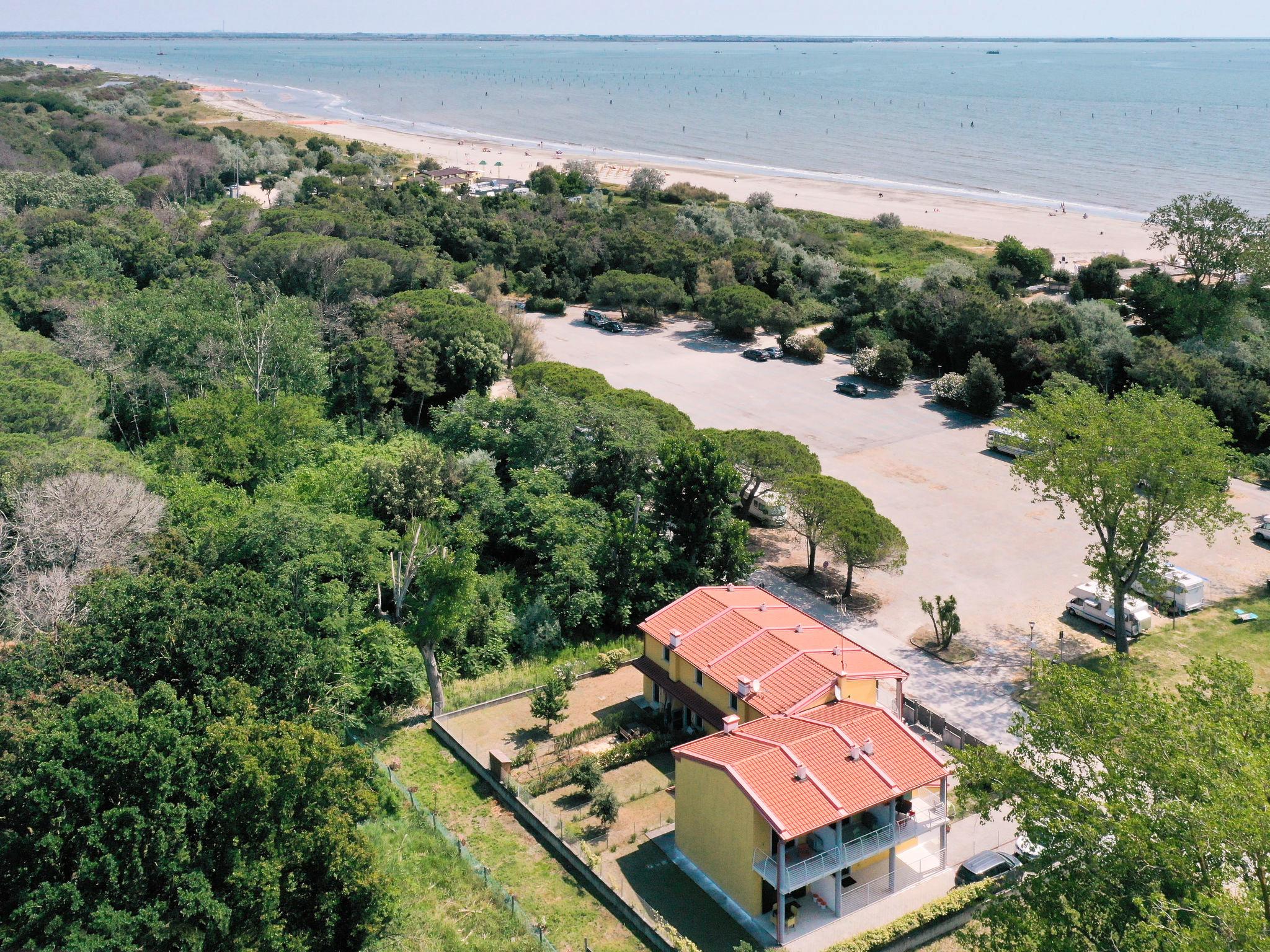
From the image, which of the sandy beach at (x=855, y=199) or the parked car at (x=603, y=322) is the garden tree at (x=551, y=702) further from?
the sandy beach at (x=855, y=199)

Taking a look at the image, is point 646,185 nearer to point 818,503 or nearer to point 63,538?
point 818,503

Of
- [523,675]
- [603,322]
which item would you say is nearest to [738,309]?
[603,322]

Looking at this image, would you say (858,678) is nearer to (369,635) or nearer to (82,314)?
(369,635)

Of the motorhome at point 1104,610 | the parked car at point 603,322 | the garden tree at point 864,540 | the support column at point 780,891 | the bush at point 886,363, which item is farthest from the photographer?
the parked car at point 603,322

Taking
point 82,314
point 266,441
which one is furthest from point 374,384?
point 82,314

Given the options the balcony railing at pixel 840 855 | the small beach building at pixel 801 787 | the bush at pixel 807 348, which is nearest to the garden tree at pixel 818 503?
the small beach building at pixel 801 787

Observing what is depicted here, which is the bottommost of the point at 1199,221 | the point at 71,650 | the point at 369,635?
the point at 369,635

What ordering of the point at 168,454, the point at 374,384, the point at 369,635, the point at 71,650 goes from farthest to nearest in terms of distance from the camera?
the point at 374,384 → the point at 168,454 → the point at 369,635 → the point at 71,650

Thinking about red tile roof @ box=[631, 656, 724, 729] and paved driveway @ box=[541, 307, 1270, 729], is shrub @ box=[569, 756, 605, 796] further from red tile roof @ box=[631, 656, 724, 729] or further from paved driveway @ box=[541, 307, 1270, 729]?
paved driveway @ box=[541, 307, 1270, 729]
